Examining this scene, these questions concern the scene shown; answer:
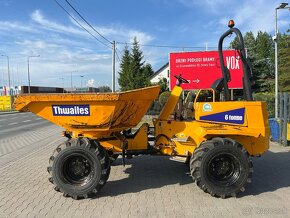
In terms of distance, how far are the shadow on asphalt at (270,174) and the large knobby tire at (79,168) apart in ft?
7.44

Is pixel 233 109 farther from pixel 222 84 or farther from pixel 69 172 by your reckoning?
pixel 69 172

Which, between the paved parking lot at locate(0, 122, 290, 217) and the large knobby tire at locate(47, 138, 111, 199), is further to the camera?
the large knobby tire at locate(47, 138, 111, 199)

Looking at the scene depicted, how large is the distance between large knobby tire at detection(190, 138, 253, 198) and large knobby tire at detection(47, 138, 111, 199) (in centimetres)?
147

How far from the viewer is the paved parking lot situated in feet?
15.5

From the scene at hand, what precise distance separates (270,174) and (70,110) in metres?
4.07

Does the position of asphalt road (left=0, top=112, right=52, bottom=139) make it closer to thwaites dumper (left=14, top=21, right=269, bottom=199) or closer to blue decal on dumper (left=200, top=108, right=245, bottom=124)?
thwaites dumper (left=14, top=21, right=269, bottom=199)

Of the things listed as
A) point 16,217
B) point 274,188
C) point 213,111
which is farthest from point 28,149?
point 274,188

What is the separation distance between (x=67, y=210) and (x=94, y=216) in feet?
1.59

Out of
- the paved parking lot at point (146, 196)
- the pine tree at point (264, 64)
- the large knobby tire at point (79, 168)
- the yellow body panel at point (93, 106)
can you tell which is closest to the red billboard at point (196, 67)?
the paved parking lot at point (146, 196)

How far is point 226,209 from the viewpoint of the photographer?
15.7ft

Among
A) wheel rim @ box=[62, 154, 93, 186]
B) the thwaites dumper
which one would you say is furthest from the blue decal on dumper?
wheel rim @ box=[62, 154, 93, 186]

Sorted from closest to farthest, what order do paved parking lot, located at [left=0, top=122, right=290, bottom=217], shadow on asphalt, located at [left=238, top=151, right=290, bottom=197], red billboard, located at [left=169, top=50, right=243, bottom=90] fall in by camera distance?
paved parking lot, located at [left=0, top=122, right=290, bottom=217]
shadow on asphalt, located at [left=238, top=151, right=290, bottom=197]
red billboard, located at [left=169, top=50, right=243, bottom=90]

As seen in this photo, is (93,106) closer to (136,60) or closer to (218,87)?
(218,87)

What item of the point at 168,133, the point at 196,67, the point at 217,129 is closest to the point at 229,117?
the point at 217,129
